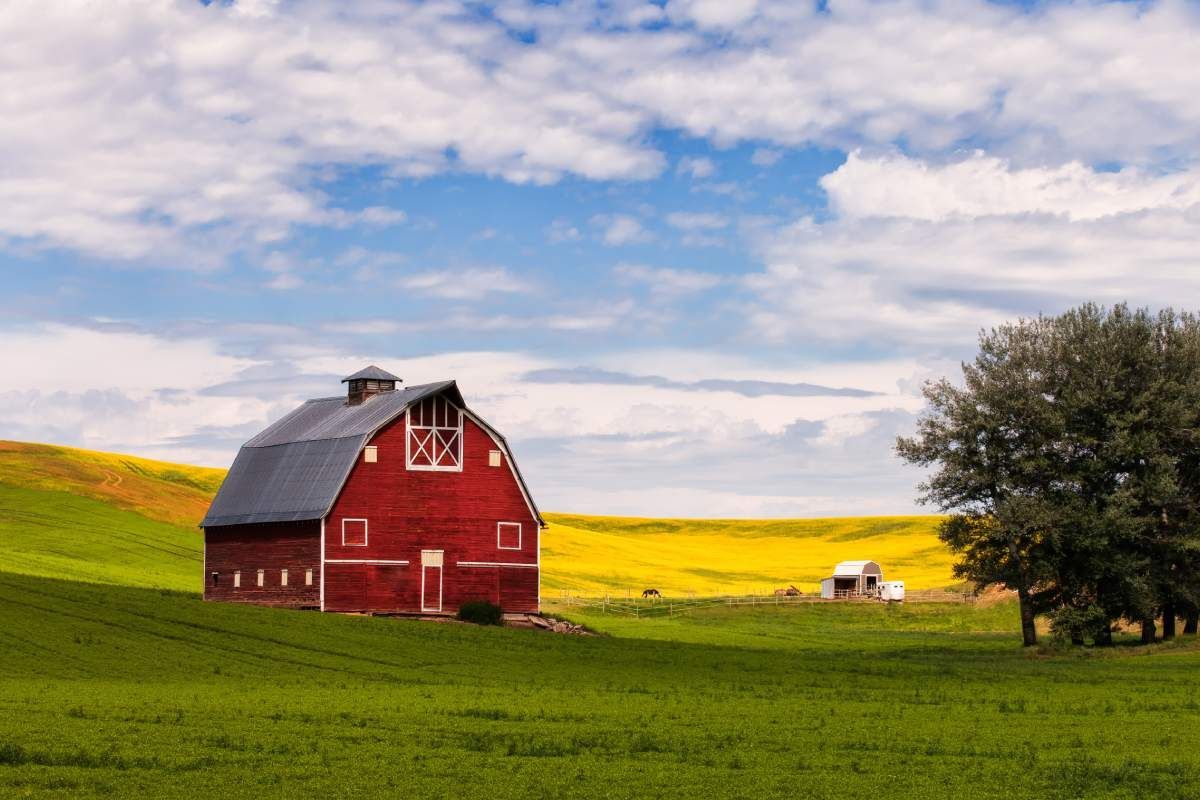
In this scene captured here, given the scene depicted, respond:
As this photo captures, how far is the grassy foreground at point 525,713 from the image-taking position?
23.9 metres

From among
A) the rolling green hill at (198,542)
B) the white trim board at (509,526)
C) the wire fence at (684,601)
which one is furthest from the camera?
the wire fence at (684,601)

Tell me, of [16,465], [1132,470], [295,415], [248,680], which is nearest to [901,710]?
[248,680]

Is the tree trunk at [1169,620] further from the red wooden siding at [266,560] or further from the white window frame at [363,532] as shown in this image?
the red wooden siding at [266,560]

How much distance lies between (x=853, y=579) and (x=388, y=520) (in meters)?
49.7

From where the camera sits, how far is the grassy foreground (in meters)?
23.9

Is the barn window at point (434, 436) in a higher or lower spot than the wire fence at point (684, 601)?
higher

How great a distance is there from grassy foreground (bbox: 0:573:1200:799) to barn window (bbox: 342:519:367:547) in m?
7.74

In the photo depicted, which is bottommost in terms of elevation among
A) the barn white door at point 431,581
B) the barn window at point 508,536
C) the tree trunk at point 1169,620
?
the tree trunk at point 1169,620

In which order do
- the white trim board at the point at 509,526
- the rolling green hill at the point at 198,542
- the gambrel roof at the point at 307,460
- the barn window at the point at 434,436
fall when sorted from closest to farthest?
the gambrel roof at the point at 307,460 < the barn window at the point at 434,436 < the white trim board at the point at 509,526 < the rolling green hill at the point at 198,542

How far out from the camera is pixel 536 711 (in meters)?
34.4

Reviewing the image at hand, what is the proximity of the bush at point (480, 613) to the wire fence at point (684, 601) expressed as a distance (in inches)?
780

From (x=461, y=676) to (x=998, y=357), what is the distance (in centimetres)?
3038

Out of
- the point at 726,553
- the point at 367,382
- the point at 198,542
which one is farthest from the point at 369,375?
the point at 726,553

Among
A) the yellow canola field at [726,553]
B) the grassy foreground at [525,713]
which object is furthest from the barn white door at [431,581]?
the yellow canola field at [726,553]
